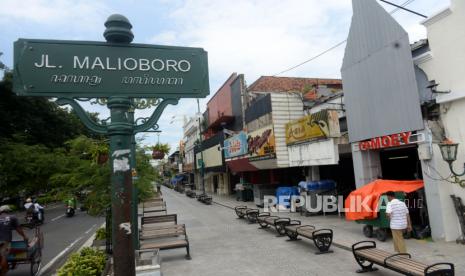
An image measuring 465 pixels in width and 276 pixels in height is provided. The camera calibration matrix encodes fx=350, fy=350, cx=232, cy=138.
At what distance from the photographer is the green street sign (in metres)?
2.98

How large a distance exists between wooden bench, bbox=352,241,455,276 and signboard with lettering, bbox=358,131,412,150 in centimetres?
482

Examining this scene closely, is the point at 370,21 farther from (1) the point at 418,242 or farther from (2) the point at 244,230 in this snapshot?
(2) the point at 244,230

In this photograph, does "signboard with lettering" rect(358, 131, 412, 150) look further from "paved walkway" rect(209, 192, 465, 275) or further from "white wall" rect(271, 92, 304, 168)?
"white wall" rect(271, 92, 304, 168)

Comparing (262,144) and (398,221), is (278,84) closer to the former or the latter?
(262,144)

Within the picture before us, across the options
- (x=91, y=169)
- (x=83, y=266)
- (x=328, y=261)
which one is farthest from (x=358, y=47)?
(x=83, y=266)

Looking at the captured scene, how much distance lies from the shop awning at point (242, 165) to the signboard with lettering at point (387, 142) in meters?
12.5

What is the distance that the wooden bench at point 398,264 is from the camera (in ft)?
21.1

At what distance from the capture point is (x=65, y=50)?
121 inches

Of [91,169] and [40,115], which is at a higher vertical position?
[40,115]

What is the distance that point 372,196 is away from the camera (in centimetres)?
1172

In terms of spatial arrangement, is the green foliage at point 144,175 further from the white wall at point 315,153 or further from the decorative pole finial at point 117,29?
the decorative pole finial at point 117,29

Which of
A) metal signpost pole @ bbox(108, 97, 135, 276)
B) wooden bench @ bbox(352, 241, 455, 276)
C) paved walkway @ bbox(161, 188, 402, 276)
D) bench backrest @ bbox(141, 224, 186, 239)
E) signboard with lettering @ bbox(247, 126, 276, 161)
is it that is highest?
signboard with lettering @ bbox(247, 126, 276, 161)

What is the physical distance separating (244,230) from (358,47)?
918cm

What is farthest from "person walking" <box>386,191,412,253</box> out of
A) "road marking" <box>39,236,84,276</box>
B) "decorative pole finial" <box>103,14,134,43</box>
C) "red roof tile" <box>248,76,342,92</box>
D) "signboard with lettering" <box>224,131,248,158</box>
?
"red roof tile" <box>248,76,342,92</box>
